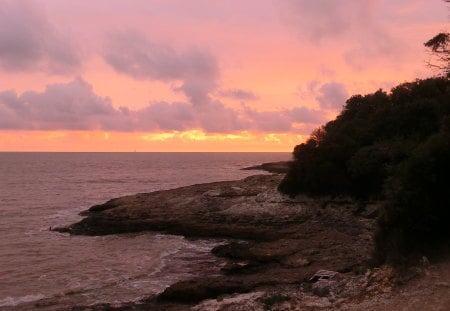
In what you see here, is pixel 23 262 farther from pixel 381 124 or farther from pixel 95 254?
pixel 381 124

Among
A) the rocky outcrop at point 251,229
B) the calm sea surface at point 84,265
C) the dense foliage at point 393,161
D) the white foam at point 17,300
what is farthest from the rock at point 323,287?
the white foam at point 17,300

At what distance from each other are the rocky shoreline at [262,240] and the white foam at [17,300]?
290cm

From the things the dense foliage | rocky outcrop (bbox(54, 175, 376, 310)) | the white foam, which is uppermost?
the dense foliage

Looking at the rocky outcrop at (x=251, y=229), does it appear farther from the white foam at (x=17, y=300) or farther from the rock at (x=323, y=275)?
the white foam at (x=17, y=300)

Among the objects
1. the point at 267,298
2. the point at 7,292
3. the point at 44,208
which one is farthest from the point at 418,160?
the point at 44,208

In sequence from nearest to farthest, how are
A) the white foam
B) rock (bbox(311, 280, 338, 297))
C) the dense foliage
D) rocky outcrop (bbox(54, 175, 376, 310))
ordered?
rock (bbox(311, 280, 338, 297))
the dense foliage
the white foam
rocky outcrop (bbox(54, 175, 376, 310))

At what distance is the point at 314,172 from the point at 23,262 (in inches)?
840

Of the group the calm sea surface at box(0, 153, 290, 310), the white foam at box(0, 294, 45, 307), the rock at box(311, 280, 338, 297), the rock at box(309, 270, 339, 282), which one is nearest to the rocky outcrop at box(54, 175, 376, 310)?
the rock at box(311, 280, 338, 297)

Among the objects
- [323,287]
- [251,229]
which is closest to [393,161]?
[251,229]

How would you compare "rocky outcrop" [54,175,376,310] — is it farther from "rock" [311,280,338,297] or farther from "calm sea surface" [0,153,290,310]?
"calm sea surface" [0,153,290,310]

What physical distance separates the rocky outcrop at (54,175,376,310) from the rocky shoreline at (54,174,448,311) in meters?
0.05

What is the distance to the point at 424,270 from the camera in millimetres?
15664

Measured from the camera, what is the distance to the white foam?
778 inches

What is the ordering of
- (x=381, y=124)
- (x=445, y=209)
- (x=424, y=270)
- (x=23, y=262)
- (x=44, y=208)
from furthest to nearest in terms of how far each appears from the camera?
(x=44, y=208) → (x=381, y=124) → (x=23, y=262) → (x=445, y=209) → (x=424, y=270)
